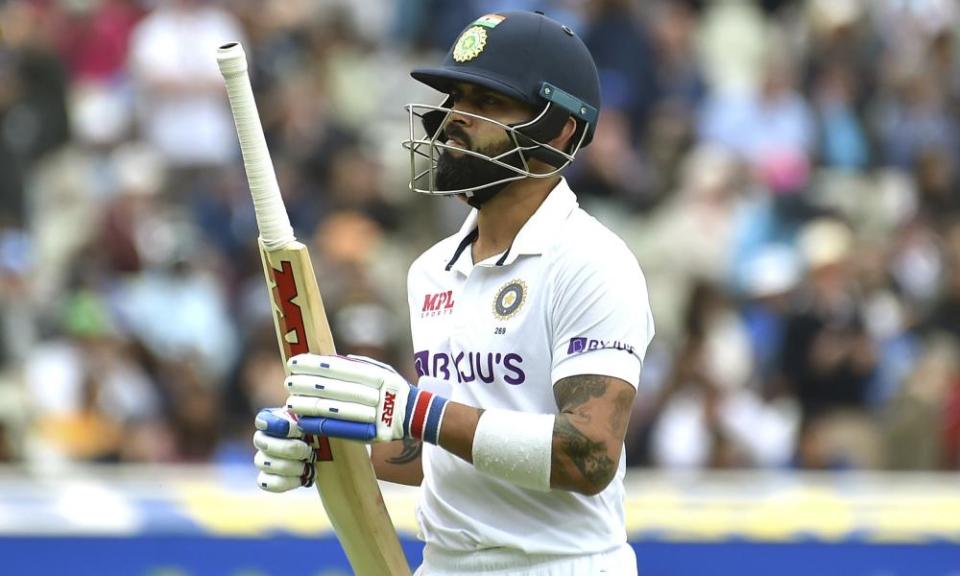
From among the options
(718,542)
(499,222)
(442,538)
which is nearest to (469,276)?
(499,222)

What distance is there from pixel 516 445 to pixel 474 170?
70 centimetres

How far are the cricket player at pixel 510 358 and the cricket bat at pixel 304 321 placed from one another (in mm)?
88

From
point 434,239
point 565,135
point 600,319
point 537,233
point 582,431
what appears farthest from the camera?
point 434,239

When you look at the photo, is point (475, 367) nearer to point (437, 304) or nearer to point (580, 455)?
point (437, 304)

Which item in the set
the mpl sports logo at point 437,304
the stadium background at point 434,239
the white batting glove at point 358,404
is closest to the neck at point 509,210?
the mpl sports logo at point 437,304

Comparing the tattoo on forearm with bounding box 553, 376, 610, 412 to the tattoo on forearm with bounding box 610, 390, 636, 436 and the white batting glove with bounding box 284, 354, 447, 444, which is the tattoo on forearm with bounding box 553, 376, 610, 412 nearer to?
the tattoo on forearm with bounding box 610, 390, 636, 436

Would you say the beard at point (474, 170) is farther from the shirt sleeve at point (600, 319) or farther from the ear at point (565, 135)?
the shirt sleeve at point (600, 319)

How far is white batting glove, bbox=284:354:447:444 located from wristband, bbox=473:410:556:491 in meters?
0.10

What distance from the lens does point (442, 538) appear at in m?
4.18

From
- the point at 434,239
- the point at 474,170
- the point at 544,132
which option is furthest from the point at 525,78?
the point at 434,239

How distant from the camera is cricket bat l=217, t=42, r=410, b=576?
160 inches

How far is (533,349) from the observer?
401 centimetres

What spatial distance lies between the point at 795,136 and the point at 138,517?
6400mm

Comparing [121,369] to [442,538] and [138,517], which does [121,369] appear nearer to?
[138,517]
